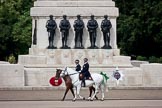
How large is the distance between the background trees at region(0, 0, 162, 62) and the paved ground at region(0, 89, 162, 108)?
95.4 ft

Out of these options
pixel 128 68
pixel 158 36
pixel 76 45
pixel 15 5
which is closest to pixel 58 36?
pixel 76 45

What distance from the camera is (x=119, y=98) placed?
36344mm

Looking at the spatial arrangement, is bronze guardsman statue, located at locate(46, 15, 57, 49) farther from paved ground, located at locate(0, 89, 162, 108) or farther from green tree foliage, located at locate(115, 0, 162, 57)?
green tree foliage, located at locate(115, 0, 162, 57)

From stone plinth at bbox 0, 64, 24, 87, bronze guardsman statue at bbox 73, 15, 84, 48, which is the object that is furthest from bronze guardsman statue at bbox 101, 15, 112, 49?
stone plinth at bbox 0, 64, 24, 87

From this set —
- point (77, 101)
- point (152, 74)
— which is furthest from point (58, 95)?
point (152, 74)

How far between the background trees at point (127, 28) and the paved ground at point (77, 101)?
29.1 metres

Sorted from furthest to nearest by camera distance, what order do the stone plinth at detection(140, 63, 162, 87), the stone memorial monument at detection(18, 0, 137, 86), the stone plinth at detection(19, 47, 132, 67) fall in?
the stone memorial monument at detection(18, 0, 137, 86) < the stone plinth at detection(19, 47, 132, 67) < the stone plinth at detection(140, 63, 162, 87)

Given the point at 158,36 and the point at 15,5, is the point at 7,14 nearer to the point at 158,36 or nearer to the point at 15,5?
the point at 15,5

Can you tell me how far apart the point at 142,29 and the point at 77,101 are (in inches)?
1585

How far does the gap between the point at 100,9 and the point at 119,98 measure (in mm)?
14760

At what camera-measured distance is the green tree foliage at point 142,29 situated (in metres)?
73.8

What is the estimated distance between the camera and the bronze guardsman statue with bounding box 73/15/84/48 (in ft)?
160

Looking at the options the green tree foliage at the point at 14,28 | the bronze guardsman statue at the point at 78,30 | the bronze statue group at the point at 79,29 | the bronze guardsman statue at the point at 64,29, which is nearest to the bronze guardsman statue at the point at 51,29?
the bronze statue group at the point at 79,29

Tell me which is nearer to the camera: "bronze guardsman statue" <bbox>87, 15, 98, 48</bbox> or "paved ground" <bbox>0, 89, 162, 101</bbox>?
"paved ground" <bbox>0, 89, 162, 101</bbox>
